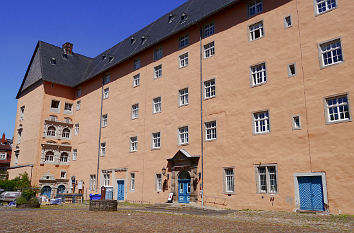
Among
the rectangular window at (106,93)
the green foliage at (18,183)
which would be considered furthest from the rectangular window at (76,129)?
the green foliage at (18,183)

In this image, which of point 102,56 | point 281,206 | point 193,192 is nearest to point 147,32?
point 102,56

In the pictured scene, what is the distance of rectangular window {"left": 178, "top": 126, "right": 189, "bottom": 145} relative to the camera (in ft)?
85.1

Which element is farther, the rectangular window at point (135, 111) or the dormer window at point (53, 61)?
the dormer window at point (53, 61)

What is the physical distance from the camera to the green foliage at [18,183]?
1435 inches

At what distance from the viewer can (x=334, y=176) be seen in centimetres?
1728

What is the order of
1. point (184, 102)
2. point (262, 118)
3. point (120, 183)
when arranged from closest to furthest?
point (262, 118) < point (184, 102) < point (120, 183)

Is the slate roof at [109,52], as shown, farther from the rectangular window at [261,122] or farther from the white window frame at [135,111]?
the rectangular window at [261,122]

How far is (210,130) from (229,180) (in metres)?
3.98

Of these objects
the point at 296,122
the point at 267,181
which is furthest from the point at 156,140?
the point at 296,122

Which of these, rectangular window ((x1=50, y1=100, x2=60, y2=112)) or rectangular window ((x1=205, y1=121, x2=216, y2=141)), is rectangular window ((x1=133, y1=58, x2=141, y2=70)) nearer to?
rectangular window ((x1=205, y1=121, x2=216, y2=141))

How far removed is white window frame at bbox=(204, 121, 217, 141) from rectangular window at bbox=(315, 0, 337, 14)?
9.97 meters

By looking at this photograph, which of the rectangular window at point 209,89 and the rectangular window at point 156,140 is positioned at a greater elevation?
the rectangular window at point 209,89

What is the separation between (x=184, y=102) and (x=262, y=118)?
7.71 meters

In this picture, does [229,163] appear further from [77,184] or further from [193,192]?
[77,184]
